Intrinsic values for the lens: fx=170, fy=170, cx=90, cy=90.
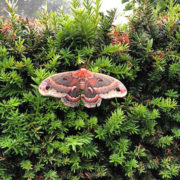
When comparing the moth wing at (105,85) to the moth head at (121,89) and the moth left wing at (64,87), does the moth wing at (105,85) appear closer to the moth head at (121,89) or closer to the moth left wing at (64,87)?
the moth head at (121,89)

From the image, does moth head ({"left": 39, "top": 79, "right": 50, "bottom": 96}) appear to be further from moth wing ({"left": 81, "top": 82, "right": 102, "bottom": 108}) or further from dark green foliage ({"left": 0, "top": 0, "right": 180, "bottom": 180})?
moth wing ({"left": 81, "top": 82, "right": 102, "bottom": 108})

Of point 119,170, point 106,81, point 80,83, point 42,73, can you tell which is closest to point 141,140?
point 119,170

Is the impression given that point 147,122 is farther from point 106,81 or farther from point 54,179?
point 54,179

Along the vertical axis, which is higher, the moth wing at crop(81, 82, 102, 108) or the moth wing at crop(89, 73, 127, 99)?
the moth wing at crop(89, 73, 127, 99)

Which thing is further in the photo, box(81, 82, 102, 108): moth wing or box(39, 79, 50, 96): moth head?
box(81, 82, 102, 108): moth wing

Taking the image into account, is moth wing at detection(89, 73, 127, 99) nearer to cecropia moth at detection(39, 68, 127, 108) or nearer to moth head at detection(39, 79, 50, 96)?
cecropia moth at detection(39, 68, 127, 108)

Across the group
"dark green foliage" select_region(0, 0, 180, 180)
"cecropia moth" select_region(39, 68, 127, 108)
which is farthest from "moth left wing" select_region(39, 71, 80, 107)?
"dark green foliage" select_region(0, 0, 180, 180)

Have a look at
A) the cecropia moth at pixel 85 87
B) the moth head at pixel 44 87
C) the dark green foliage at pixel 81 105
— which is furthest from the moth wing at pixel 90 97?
the moth head at pixel 44 87
